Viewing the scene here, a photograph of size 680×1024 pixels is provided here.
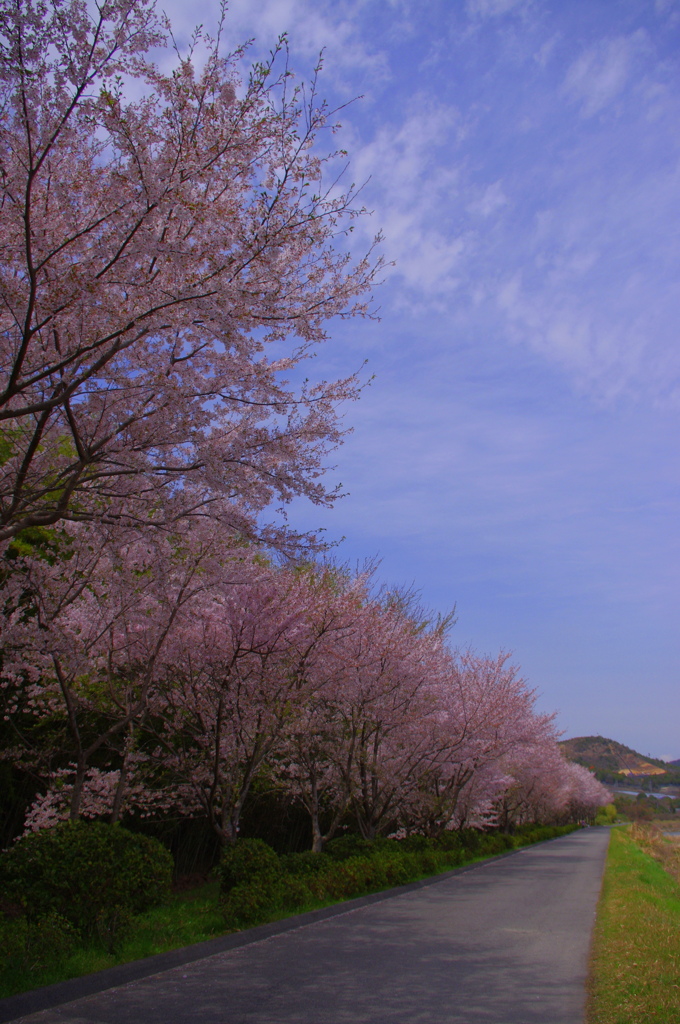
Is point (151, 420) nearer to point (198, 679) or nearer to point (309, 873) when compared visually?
point (198, 679)

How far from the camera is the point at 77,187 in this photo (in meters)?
5.71

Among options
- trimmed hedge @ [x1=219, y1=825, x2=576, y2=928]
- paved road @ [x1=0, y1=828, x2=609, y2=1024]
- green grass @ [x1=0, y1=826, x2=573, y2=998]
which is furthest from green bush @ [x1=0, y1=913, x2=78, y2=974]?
trimmed hedge @ [x1=219, y1=825, x2=576, y2=928]

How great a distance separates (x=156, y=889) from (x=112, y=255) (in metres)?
7.25

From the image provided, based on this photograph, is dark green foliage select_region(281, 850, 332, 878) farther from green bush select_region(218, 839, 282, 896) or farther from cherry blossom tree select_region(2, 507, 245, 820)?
cherry blossom tree select_region(2, 507, 245, 820)

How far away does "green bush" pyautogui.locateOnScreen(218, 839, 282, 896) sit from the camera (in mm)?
9461

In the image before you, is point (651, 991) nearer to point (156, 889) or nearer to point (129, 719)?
point (156, 889)

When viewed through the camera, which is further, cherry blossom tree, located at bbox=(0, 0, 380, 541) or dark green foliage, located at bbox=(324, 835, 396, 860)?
dark green foliage, located at bbox=(324, 835, 396, 860)

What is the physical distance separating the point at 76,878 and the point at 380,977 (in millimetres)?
3188

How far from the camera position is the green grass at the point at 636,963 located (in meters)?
5.37

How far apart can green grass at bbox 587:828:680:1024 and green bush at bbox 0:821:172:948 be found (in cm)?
464

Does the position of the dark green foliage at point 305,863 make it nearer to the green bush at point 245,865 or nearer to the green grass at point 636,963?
the green bush at point 245,865

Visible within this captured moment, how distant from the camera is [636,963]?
705 cm

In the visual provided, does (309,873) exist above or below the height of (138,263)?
below

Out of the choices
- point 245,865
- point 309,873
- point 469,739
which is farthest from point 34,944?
point 469,739
